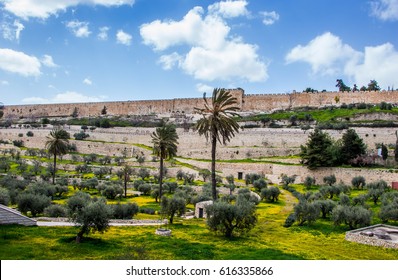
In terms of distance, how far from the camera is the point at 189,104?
85188 millimetres

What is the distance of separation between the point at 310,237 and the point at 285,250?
4099 mm

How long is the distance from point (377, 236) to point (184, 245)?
335 inches

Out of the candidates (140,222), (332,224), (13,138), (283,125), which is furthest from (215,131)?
(13,138)

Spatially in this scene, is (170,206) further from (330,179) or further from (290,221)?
(330,179)

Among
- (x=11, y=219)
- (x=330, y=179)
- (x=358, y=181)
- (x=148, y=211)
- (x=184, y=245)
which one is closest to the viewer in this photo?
(x=184, y=245)

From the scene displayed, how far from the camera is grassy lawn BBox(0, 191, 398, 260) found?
45.2ft

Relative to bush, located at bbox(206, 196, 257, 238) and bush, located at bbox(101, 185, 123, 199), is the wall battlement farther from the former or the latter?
bush, located at bbox(206, 196, 257, 238)

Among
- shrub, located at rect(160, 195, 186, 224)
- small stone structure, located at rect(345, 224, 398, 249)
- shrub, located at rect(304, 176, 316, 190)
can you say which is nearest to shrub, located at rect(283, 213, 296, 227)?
small stone structure, located at rect(345, 224, 398, 249)

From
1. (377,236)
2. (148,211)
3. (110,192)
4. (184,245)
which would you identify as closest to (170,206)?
(148,211)

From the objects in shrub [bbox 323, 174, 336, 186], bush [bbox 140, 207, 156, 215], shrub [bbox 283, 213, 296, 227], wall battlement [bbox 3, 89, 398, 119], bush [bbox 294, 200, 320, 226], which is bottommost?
bush [bbox 140, 207, 156, 215]

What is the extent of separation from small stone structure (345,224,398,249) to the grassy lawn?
376 millimetres

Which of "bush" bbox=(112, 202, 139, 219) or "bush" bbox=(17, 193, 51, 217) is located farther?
"bush" bbox=(112, 202, 139, 219)

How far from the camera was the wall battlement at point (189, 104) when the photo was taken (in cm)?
7381

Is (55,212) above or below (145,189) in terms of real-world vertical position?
above
